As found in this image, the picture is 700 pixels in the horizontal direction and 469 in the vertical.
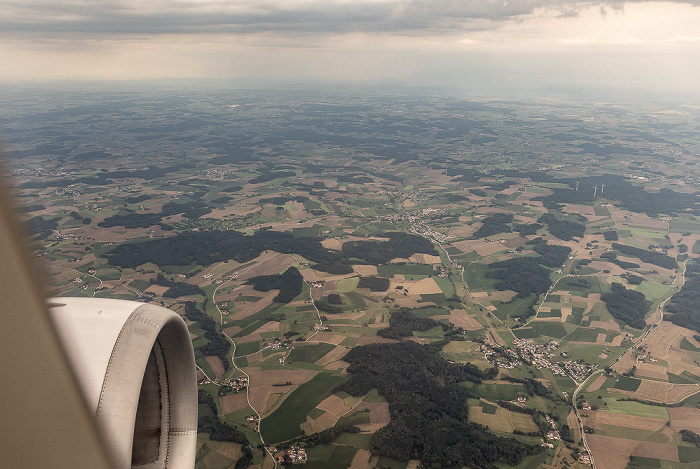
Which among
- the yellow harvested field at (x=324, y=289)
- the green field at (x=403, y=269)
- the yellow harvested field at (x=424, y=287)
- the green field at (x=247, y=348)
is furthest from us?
the green field at (x=403, y=269)

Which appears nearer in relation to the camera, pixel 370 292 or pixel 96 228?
pixel 370 292

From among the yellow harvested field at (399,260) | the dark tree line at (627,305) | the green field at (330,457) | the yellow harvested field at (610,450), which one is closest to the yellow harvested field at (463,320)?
the yellow harvested field at (399,260)

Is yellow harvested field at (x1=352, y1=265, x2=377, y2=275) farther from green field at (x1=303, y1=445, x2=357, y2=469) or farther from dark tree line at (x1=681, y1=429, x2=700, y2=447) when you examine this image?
dark tree line at (x1=681, y1=429, x2=700, y2=447)

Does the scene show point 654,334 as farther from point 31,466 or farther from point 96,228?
point 96,228

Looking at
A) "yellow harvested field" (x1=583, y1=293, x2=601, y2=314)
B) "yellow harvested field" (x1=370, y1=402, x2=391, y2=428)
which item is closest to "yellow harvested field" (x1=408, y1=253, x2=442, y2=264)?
"yellow harvested field" (x1=583, y1=293, x2=601, y2=314)

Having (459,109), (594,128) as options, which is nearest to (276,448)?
(594,128)

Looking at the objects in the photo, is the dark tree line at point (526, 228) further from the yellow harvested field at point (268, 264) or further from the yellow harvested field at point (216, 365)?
the yellow harvested field at point (216, 365)

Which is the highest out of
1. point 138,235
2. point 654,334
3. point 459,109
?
point 459,109
